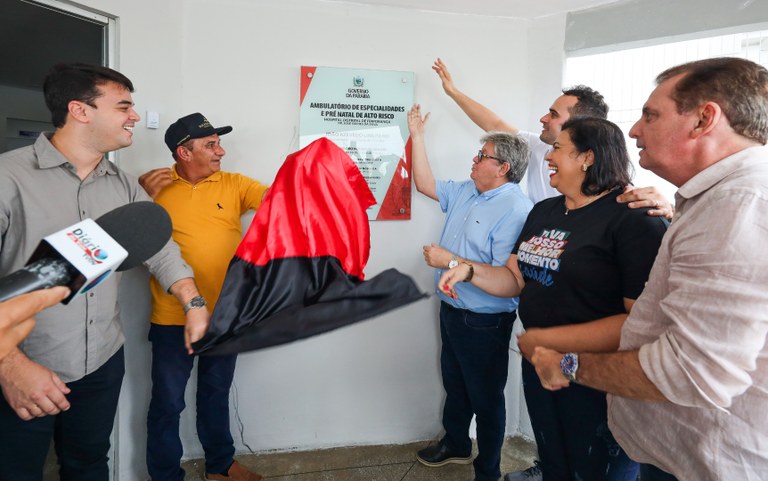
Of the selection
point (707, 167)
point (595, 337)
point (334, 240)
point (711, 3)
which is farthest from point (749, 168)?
point (711, 3)

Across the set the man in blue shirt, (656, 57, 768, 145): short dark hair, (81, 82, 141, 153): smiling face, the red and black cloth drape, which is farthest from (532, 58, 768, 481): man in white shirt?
(81, 82, 141, 153): smiling face

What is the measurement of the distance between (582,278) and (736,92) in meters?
0.63

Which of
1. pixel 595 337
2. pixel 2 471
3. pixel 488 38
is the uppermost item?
pixel 488 38

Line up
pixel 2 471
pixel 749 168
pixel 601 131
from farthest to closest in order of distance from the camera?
pixel 601 131 → pixel 2 471 → pixel 749 168

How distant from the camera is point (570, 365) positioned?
1.17 m

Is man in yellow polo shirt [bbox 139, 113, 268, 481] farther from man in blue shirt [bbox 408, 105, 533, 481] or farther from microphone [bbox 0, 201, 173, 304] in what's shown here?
microphone [bbox 0, 201, 173, 304]

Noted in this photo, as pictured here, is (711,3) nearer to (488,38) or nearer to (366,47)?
(488,38)

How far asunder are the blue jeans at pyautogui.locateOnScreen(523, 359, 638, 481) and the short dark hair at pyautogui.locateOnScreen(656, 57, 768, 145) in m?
0.89

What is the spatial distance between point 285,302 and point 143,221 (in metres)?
0.50

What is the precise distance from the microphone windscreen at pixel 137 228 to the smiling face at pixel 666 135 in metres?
1.27

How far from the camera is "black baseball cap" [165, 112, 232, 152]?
6.83 feet

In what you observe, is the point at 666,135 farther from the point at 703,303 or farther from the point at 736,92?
the point at 703,303

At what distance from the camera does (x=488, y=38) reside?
2.61 m

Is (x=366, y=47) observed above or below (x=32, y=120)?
above
